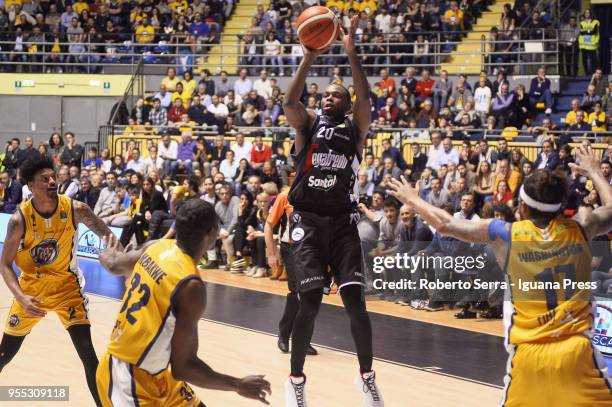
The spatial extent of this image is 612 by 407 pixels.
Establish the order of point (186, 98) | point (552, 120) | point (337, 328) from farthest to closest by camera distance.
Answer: point (186, 98) → point (552, 120) → point (337, 328)

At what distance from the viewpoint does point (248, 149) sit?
682 inches

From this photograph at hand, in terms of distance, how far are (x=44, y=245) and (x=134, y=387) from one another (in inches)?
104

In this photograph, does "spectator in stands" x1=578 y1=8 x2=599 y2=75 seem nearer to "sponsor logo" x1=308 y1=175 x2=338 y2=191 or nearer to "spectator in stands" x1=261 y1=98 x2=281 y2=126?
"spectator in stands" x1=261 y1=98 x2=281 y2=126

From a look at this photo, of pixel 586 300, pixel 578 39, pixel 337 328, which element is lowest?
pixel 337 328

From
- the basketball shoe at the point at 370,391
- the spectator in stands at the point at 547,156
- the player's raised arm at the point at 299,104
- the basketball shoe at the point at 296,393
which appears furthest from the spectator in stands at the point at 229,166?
the basketball shoe at the point at 370,391

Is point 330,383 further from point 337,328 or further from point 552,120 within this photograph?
point 552,120

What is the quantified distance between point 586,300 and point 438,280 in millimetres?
6555

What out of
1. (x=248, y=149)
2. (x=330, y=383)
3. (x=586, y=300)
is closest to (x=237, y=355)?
(x=330, y=383)

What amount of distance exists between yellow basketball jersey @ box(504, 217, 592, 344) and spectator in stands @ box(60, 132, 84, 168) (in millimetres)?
16809

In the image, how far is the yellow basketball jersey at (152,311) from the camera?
4.04 m

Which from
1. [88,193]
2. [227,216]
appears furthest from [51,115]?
[227,216]

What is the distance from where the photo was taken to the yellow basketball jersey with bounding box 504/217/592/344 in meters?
4.32

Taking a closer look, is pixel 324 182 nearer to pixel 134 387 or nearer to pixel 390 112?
pixel 134 387

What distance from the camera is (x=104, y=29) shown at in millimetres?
24578
